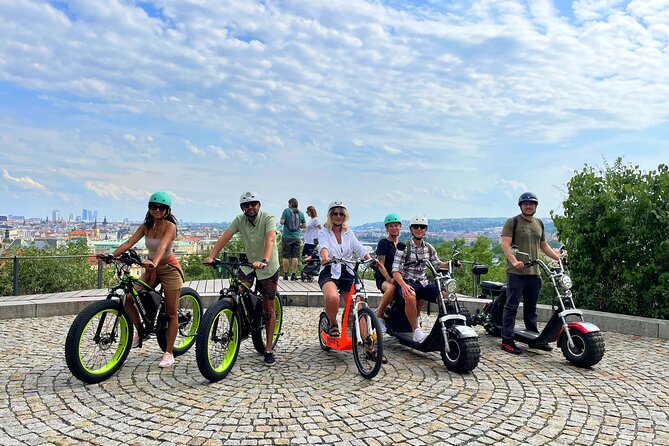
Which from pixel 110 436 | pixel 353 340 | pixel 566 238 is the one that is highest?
pixel 566 238

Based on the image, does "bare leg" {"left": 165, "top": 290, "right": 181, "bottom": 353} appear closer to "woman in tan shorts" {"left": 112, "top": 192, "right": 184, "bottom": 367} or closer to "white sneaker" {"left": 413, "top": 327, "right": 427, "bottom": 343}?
"woman in tan shorts" {"left": 112, "top": 192, "right": 184, "bottom": 367}

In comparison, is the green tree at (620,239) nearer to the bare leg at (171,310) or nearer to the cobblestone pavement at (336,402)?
the cobblestone pavement at (336,402)

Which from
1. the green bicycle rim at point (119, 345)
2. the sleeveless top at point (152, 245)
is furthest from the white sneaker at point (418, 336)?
the green bicycle rim at point (119, 345)

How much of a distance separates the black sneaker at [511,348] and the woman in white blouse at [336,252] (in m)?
2.24

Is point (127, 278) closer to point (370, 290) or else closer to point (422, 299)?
point (422, 299)

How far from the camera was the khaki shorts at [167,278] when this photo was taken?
555 centimetres

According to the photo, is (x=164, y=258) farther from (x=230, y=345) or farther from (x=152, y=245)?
(x=230, y=345)

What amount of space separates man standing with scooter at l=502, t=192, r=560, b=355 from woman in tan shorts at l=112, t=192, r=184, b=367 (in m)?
4.08

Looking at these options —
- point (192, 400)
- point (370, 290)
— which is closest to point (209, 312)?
point (192, 400)

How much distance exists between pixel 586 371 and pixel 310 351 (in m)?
3.21

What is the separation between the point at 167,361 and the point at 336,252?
2229 millimetres

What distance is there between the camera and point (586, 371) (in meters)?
5.66

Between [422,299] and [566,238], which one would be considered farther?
[566,238]

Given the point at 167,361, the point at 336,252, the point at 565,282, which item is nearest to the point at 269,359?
the point at 167,361
